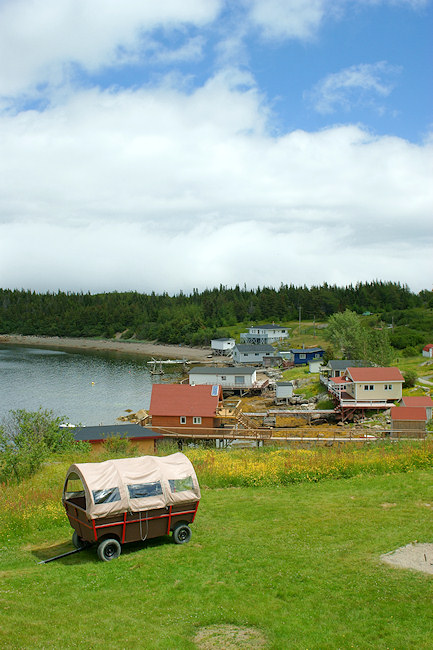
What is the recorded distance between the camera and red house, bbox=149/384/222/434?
4609 cm

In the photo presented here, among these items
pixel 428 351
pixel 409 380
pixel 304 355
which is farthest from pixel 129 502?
pixel 304 355

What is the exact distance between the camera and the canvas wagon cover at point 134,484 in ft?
41.2

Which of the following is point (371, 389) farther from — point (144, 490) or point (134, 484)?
point (134, 484)

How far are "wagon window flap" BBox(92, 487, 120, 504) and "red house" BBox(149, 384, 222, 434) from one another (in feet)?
108

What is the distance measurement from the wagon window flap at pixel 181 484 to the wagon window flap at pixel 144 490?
0.41 m

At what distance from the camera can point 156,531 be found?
13.6 metres

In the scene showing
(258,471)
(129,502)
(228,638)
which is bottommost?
(258,471)

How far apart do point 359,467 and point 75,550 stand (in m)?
13.9

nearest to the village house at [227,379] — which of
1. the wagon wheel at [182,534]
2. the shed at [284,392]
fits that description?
the shed at [284,392]

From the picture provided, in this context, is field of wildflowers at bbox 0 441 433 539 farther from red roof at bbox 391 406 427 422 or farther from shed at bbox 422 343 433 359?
shed at bbox 422 343 433 359

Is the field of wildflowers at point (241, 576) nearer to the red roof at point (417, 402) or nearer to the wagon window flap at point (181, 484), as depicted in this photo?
the wagon window flap at point (181, 484)

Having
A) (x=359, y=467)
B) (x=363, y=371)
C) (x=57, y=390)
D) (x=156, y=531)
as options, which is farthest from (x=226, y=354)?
(x=156, y=531)

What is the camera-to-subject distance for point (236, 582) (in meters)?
11.3

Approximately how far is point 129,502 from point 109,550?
1.39 meters
